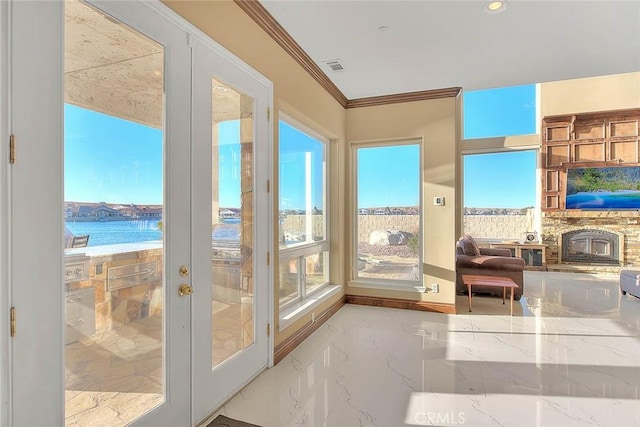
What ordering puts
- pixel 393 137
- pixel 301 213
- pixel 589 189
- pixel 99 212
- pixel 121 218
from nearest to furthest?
pixel 99 212 < pixel 121 218 < pixel 301 213 < pixel 393 137 < pixel 589 189

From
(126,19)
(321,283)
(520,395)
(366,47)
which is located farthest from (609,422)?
(126,19)

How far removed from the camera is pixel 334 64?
354cm

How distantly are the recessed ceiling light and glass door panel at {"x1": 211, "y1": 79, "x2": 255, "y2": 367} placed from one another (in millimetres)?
Result: 1957

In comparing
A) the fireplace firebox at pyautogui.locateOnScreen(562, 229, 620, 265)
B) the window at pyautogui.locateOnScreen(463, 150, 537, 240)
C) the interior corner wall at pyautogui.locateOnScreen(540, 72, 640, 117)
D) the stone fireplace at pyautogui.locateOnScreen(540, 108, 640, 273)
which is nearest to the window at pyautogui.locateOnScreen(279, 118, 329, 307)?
the window at pyautogui.locateOnScreen(463, 150, 537, 240)

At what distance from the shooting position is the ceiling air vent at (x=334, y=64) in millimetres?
3461

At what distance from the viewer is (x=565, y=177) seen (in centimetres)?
738

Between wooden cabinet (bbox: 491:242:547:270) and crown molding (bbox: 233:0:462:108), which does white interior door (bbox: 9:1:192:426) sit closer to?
crown molding (bbox: 233:0:462:108)

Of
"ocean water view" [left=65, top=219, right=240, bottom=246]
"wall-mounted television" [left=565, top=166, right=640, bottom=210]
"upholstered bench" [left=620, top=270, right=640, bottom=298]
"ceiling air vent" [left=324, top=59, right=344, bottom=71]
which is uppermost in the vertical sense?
"ceiling air vent" [left=324, top=59, right=344, bottom=71]

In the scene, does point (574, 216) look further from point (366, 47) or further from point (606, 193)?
point (366, 47)

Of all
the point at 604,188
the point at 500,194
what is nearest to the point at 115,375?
the point at 500,194

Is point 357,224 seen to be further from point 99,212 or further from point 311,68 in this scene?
point 99,212

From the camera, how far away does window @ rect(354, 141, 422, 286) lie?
15.1 ft

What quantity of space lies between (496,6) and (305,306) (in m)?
3.19

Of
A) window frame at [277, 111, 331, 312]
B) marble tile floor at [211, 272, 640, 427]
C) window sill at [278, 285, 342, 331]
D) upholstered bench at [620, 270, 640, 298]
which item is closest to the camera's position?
marble tile floor at [211, 272, 640, 427]
